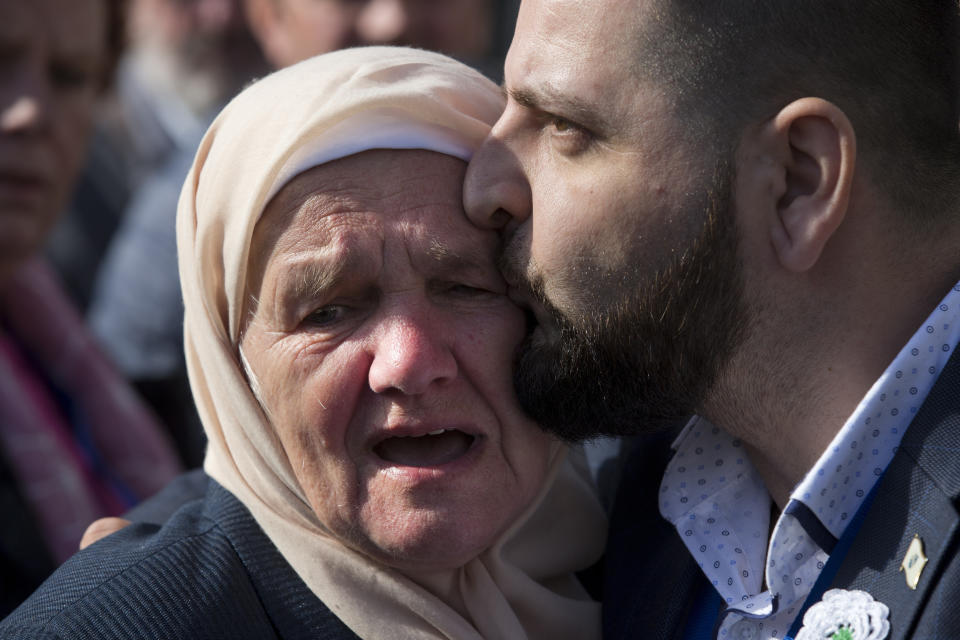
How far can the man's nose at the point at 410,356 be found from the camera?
2.43 meters

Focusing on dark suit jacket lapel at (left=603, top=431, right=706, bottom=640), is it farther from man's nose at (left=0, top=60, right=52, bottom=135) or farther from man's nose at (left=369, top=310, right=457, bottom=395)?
man's nose at (left=0, top=60, right=52, bottom=135)

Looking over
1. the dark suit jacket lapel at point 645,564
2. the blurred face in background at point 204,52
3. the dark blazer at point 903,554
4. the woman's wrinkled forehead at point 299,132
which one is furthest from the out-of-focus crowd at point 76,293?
the dark blazer at point 903,554

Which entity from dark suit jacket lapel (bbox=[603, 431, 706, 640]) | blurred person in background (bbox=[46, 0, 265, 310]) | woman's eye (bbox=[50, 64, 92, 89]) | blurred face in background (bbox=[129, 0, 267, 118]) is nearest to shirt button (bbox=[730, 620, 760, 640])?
dark suit jacket lapel (bbox=[603, 431, 706, 640])

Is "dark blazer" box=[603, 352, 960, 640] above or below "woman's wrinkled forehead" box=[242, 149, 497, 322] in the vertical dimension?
below

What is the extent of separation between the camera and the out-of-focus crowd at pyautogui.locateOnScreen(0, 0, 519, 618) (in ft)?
13.1

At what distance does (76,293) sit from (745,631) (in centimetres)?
458

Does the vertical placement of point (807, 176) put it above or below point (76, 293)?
above

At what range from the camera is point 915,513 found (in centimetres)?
221

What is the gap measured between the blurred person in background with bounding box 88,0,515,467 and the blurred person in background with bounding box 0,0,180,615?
215 mm

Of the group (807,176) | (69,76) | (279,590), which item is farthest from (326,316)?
(69,76)

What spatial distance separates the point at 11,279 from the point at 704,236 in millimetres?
3072

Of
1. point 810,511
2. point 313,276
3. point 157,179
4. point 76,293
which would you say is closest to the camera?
point 810,511

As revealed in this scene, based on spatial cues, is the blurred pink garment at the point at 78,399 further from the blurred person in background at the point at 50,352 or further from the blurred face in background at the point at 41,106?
the blurred face in background at the point at 41,106

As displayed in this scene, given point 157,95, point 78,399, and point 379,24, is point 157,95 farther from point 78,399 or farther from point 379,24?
point 78,399
